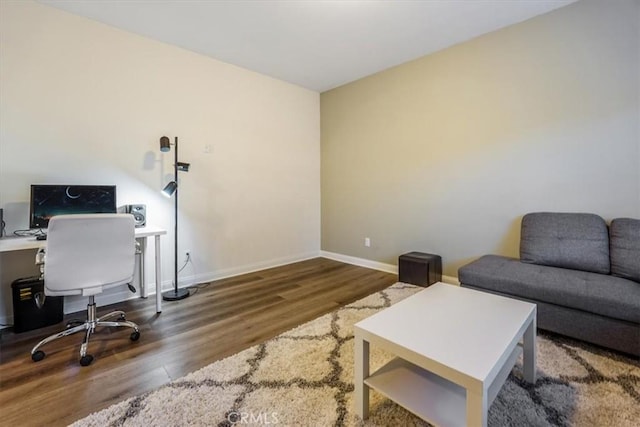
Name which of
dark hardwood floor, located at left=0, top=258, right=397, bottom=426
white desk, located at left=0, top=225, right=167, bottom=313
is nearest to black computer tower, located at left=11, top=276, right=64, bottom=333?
dark hardwood floor, located at left=0, top=258, right=397, bottom=426

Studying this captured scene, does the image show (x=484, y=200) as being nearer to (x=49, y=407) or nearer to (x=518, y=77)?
(x=518, y=77)

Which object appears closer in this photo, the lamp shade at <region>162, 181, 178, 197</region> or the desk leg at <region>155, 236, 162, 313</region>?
the desk leg at <region>155, 236, 162, 313</region>

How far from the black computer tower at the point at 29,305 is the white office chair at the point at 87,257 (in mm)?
457

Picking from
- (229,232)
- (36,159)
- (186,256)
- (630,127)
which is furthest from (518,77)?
(36,159)

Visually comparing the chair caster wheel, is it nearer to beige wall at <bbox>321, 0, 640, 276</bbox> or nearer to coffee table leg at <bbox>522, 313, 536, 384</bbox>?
coffee table leg at <bbox>522, 313, 536, 384</bbox>

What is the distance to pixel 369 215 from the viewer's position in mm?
Answer: 4027

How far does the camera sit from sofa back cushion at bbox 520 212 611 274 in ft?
7.34

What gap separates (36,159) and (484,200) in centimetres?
415

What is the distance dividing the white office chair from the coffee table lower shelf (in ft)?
6.01

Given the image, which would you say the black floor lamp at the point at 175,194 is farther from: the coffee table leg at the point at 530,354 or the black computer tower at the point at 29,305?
the coffee table leg at the point at 530,354

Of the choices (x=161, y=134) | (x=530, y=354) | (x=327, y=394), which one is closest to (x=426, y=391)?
(x=327, y=394)

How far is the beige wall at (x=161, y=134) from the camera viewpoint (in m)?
2.33

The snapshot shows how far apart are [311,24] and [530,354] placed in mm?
3063

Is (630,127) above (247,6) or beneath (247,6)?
beneath
